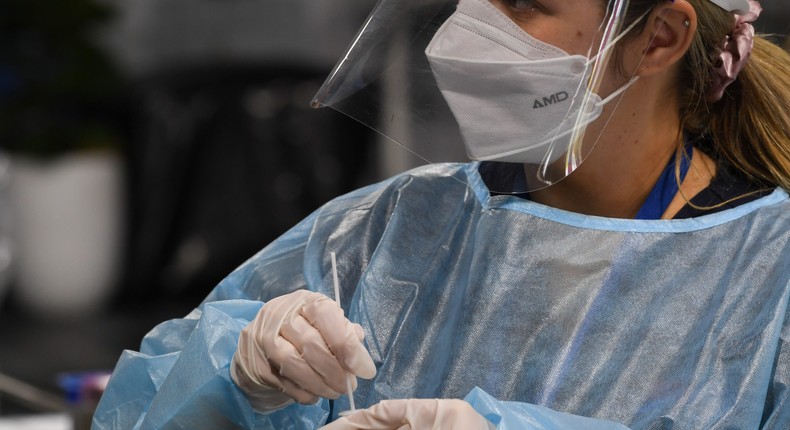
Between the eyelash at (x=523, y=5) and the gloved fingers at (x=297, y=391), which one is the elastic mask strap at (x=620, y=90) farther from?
the gloved fingers at (x=297, y=391)

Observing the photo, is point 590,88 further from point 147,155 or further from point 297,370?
point 147,155

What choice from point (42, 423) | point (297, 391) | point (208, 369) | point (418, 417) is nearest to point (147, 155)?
point (42, 423)

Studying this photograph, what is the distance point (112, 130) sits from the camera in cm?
450

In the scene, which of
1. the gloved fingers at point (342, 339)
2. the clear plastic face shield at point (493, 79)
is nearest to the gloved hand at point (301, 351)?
the gloved fingers at point (342, 339)

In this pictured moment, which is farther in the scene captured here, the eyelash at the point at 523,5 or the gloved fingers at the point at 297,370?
the eyelash at the point at 523,5

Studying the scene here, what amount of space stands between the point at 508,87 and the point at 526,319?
0.29 m

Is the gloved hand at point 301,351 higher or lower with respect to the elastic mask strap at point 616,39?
lower

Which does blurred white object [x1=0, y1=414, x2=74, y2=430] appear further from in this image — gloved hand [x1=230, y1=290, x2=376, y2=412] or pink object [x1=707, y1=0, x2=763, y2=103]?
pink object [x1=707, y1=0, x2=763, y2=103]

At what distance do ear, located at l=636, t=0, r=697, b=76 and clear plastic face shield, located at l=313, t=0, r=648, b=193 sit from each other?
0.04 meters

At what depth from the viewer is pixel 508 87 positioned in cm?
146

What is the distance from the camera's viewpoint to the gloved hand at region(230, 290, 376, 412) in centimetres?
131

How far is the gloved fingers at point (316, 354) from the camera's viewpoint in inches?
51.8

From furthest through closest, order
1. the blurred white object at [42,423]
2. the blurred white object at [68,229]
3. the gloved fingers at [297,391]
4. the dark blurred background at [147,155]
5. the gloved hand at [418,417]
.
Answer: the blurred white object at [68,229], the dark blurred background at [147,155], the blurred white object at [42,423], the gloved fingers at [297,391], the gloved hand at [418,417]

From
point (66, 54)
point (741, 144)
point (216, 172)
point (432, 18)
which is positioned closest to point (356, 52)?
point (432, 18)
